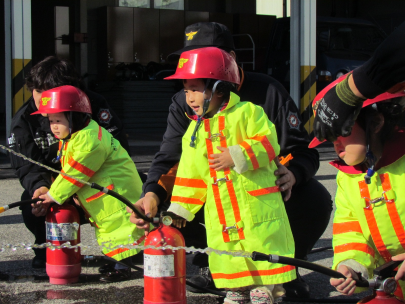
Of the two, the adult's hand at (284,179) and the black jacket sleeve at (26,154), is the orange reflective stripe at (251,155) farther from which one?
the black jacket sleeve at (26,154)

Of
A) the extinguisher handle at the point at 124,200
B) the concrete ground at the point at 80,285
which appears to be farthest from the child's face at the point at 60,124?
the extinguisher handle at the point at 124,200

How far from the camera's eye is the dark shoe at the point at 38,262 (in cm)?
372

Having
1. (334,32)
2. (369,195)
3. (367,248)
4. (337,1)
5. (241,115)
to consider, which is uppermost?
(337,1)

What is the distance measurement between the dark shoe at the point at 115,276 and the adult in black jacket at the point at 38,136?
0.53 metres

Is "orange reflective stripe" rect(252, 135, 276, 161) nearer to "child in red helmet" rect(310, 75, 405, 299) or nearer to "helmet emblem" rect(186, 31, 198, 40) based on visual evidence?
"child in red helmet" rect(310, 75, 405, 299)

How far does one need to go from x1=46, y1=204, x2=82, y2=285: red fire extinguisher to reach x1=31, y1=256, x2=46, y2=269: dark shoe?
1.22ft

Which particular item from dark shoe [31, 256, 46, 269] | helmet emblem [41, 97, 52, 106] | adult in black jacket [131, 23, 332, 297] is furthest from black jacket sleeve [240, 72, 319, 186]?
dark shoe [31, 256, 46, 269]

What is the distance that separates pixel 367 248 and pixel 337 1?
18417mm

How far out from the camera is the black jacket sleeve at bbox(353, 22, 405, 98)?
5.42 feet

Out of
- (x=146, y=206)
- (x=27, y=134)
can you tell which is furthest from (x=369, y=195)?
(x=27, y=134)

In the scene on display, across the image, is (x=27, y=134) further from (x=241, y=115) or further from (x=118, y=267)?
(x=241, y=115)

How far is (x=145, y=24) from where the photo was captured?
57.4ft

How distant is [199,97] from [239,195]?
1.62 feet

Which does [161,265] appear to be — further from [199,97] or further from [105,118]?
[105,118]
